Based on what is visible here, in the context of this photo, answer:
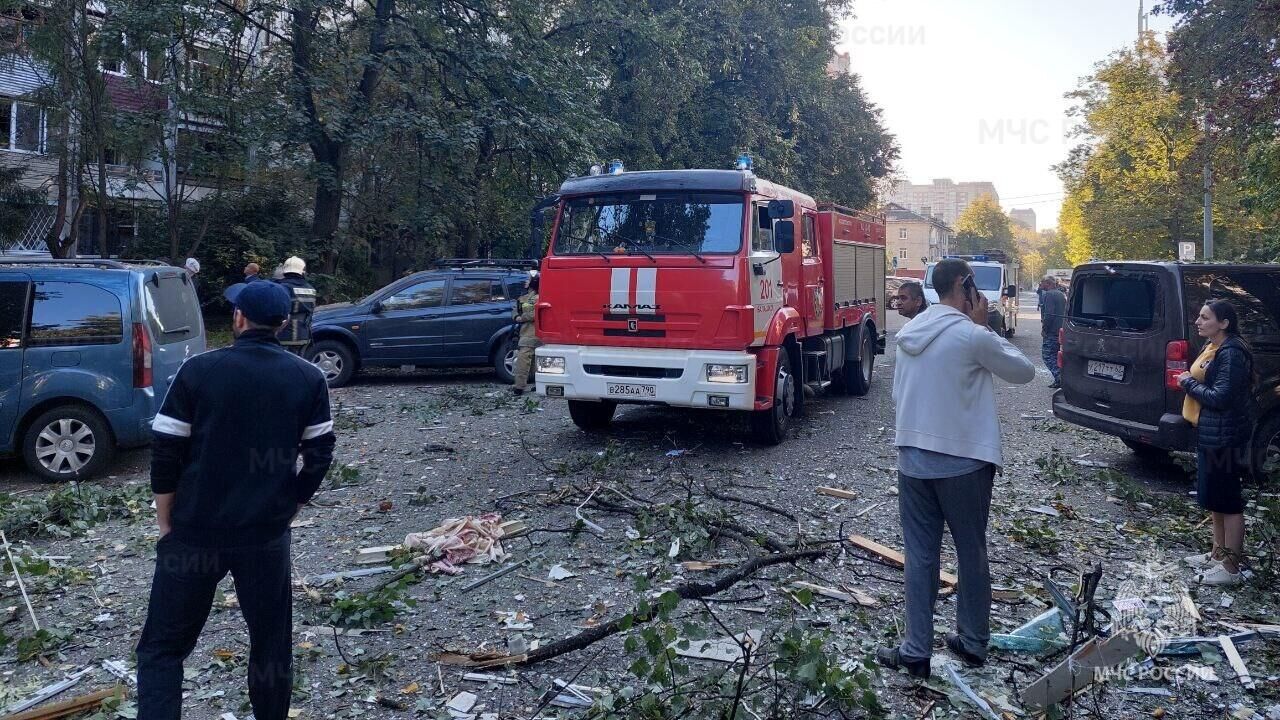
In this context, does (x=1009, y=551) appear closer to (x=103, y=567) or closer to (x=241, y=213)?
(x=103, y=567)

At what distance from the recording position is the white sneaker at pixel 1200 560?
20.1 feet

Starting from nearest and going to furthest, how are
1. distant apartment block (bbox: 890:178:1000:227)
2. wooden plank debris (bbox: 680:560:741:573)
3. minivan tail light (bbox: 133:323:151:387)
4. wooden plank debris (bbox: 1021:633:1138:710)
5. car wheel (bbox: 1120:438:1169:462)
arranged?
1. wooden plank debris (bbox: 1021:633:1138:710)
2. wooden plank debris (bbox: 680:560:741:573)
3. minivan tail light (bbox: 133:323:151:387)
4. car wheel (bbox: 1120:438:1169:462)
5. distant apartment block (bbox: 890:178:1000:227)

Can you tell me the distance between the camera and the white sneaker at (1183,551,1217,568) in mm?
6133

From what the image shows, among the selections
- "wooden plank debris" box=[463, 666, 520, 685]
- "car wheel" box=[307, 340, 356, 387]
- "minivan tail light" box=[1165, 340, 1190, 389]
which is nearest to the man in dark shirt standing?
"minivan tail light" box=[1165, 340, 1190, 389]

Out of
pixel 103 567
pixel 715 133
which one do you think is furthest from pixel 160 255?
pixel 103 567

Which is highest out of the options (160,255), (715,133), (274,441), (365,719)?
(715,133)

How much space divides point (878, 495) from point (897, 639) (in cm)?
318

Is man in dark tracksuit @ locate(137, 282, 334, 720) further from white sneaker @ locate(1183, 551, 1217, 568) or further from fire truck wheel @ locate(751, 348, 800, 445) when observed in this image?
fire truck wheel @ locate(751, 348, 800, 445)

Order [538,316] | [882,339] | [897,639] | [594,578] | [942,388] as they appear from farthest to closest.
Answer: [882,339] → [538,316] → [594,578] → [897,639] → [942,388]

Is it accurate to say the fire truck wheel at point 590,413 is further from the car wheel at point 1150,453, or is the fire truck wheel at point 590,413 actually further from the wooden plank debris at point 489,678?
the wooden plank debris at point 489,678

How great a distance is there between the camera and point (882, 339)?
52.1ft

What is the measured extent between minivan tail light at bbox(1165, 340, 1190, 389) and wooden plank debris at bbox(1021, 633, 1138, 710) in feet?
14.7

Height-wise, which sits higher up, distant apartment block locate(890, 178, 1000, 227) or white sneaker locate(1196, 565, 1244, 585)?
distant apartment block locate(890, 178, 1000, 227)

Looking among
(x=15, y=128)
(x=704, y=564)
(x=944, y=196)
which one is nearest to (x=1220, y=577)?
(x=704, y=564)
